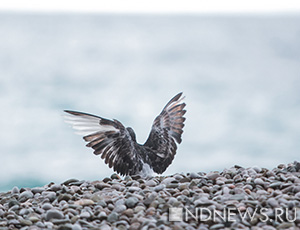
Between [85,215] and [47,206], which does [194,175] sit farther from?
[47,206]

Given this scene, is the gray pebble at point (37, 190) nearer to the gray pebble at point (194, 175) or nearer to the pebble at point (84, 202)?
the pebble at point (84, 202)

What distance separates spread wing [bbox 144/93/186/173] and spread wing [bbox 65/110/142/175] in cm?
41

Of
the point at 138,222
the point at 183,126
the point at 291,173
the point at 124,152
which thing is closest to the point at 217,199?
the point at 138,222

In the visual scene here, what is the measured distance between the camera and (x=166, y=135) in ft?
18.1

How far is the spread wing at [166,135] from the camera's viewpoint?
210 inches

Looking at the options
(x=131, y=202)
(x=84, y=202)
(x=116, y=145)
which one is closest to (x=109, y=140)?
(x=116, y=145)

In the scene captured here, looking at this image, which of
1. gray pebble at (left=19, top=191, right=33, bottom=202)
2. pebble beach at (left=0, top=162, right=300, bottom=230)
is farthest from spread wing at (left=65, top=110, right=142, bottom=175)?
gray pebble at (left=19, top=191, right=33, bottom=202)

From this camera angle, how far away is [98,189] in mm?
4324

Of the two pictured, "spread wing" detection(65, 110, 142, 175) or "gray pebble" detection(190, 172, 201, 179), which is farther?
"spread wing" detection(65, 110, 142, 175)

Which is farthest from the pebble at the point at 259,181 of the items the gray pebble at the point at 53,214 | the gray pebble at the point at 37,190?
the gray pebble at the point at 37,190

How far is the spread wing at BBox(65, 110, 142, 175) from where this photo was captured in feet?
16.0

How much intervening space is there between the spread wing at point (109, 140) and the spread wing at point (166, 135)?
1.34ft

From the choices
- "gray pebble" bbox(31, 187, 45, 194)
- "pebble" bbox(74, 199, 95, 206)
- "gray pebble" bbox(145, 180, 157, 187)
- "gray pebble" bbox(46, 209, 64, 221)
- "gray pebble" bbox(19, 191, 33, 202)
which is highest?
"gray pebble" bbox(145, 180, 157, 187)

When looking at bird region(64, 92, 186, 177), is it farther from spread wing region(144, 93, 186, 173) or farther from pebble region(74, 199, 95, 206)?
pebble region(74, 199, 95, 206)
